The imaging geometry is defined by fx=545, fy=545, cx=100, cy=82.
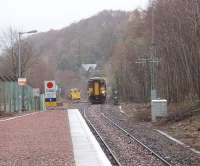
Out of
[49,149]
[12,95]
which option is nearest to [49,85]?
[12,95]

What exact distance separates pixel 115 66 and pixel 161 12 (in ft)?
180

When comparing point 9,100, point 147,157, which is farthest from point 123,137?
point 9,100

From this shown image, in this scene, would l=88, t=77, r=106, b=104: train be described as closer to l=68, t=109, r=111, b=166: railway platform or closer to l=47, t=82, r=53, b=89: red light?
l=47, t=82, r=53, b=89: red light

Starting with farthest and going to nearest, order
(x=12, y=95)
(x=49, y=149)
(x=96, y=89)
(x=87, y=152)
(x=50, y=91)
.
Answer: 1. (x=96, y=89)
2. (x=50, y=91)
3. (x=12, y=95)
4. (x=49, y=149)
5. (x=87, y=152)

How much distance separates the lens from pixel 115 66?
319 feet

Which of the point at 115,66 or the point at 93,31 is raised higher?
the point at 93,31

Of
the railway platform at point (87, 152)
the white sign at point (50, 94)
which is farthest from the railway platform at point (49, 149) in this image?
the white sign at point (50, 94)

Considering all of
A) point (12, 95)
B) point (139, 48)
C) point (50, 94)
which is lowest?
point (12, 95)

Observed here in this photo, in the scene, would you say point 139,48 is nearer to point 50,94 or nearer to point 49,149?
point 50,94

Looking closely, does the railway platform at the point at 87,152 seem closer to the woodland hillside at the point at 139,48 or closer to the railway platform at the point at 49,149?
the railway platform at the point at 49,149

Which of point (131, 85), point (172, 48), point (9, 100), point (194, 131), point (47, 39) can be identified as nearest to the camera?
point (194, 131)

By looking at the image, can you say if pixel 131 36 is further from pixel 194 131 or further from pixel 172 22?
pixel 194 131

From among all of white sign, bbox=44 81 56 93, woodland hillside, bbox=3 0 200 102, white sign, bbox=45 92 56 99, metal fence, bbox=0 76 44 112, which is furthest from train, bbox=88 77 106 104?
white sign, bbox=44 81 56 93

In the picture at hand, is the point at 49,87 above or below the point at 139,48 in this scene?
below
